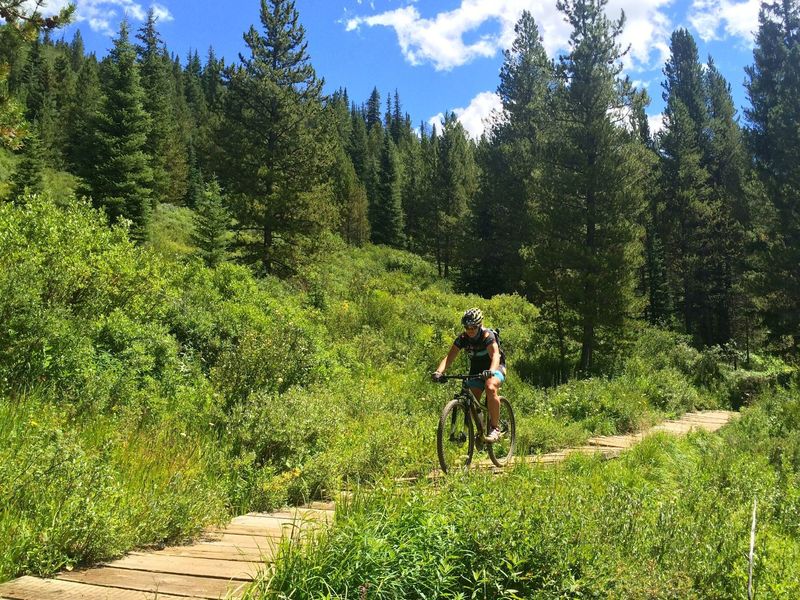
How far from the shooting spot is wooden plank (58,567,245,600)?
287 centimetres

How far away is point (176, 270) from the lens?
1298cm

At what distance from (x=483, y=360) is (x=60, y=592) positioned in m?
5.54

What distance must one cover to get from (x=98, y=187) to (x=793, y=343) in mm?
33895

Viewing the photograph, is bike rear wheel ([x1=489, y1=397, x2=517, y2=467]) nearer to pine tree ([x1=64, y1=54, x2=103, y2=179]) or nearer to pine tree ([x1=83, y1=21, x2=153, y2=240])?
pine tree ([x1=83, y1=21, x2=153, y2=240])

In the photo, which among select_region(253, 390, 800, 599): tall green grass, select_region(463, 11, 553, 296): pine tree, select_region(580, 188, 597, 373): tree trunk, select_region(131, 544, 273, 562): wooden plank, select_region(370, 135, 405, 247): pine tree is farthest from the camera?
select_region(370, 135, 405, 247): pine tree

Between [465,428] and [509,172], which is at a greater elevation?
[509,172]

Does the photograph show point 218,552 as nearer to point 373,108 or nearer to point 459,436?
point 459,436

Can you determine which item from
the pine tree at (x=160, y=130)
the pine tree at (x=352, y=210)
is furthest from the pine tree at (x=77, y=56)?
the pine tree at (x=352, y=210)

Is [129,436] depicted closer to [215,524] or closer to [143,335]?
[215,524]

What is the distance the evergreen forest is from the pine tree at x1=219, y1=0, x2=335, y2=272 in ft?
0.38

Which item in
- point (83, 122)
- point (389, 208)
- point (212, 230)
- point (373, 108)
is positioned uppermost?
point (373, 108)

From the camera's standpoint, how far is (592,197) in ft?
58.9

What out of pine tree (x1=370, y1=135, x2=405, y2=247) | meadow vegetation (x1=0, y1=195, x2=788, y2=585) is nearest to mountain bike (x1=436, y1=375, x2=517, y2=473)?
meadow vegetation (x1=0, y1=195, x2=788, y2=585)

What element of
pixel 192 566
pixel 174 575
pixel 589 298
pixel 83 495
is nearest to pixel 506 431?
pixel 192 566
